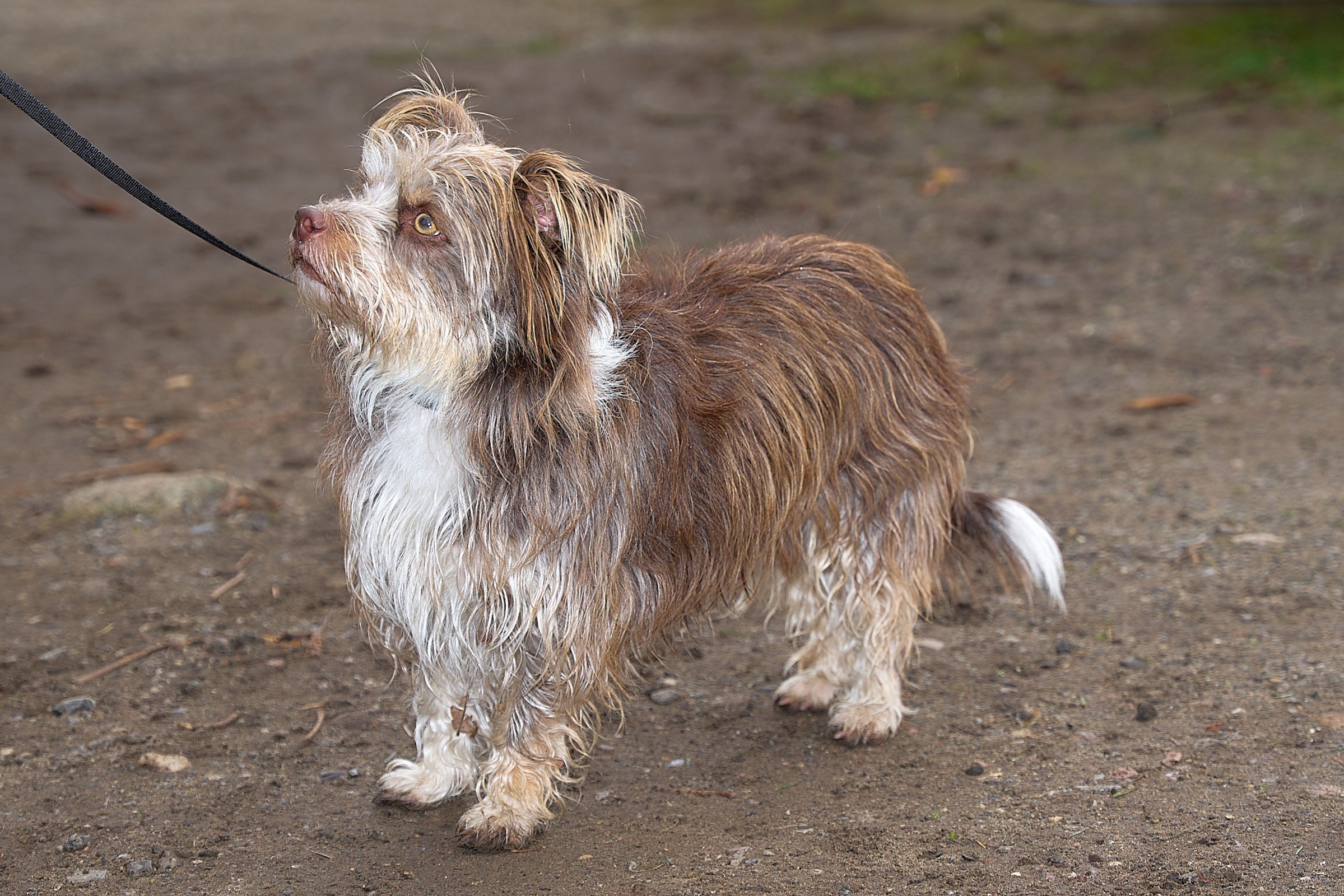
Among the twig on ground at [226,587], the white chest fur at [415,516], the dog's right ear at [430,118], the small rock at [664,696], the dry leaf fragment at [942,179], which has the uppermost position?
the dog's right ear at [430,118]

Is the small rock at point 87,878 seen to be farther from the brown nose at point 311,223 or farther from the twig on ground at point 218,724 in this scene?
the brown nose at point 311,223

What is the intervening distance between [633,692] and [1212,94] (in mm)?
9623

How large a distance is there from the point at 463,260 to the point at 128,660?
2390 millimetres

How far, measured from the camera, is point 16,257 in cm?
923

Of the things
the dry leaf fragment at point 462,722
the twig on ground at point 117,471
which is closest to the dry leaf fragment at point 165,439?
the twig on ground at point 117,471

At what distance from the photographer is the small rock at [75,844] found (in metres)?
3.65

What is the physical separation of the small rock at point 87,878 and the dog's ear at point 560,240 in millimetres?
1878

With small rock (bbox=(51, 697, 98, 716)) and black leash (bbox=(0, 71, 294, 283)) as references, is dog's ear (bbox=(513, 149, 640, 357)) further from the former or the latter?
small rock (bbox=(51, 697, 98, 716))

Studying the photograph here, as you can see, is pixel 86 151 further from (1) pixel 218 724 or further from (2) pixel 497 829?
(2) pixel 497 829

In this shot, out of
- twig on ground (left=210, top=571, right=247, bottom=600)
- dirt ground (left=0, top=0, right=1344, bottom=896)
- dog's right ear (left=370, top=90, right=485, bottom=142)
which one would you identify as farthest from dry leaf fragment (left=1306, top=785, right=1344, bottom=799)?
twig on ground (left=210, top=571, right=247, bottom=600)

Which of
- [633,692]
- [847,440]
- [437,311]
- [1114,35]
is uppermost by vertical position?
[1114,35]

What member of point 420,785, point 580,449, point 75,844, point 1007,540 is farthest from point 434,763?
point 1007,540

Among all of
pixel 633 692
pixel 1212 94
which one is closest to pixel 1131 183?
pixel 1212 94

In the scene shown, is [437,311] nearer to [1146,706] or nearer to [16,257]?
[1146,706]
